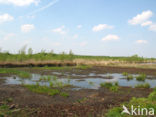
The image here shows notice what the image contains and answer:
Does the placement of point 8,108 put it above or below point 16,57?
below

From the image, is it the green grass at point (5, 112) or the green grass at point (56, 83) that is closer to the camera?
the green grass at point (5, 112)

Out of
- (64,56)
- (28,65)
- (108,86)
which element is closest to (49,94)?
(108,86)

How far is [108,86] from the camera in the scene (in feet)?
36.0

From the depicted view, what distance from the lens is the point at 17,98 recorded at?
24.0ft

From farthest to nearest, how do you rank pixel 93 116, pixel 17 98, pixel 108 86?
pixel 108 86 → pixel 17 98 → pixel 93 116

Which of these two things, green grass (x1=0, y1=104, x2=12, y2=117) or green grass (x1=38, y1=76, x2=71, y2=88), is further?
green grass (x1=38, y1=76, x2=71, y2=88)

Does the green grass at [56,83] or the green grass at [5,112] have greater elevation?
the green grass at [5,112]

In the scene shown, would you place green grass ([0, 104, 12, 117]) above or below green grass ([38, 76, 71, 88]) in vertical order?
above

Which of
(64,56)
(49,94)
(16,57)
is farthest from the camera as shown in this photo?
(64,56)

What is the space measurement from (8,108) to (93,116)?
10.9 ft

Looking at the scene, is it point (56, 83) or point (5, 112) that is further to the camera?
point (56, 83)

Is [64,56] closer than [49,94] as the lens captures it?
No

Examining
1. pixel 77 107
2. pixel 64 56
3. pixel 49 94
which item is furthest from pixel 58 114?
pixel 64 56

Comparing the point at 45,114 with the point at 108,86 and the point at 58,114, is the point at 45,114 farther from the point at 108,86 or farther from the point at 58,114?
the point at 108,86
